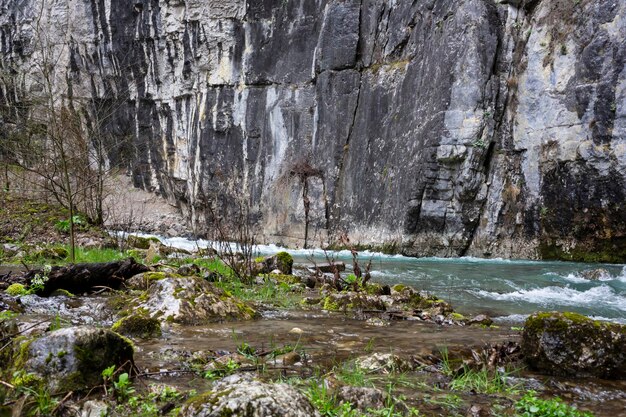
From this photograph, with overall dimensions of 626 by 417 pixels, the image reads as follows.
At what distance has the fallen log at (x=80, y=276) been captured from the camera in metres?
5.45

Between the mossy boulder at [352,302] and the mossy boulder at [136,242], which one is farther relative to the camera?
the mossy boulder at [136,242]

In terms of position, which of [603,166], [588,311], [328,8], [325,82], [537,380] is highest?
[328,8]

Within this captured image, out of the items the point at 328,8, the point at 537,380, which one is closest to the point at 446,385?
the point at 537,380

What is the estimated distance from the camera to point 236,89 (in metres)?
28.9

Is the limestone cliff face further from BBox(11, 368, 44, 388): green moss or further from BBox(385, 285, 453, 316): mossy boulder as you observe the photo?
BBox(11, 368, 44, 388): green moss

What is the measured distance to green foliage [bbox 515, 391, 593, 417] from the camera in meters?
2.54

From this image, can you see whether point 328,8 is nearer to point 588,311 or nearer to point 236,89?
point 236,89

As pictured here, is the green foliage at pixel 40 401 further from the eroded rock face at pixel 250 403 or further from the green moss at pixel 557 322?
the green moss at pixel 557 322

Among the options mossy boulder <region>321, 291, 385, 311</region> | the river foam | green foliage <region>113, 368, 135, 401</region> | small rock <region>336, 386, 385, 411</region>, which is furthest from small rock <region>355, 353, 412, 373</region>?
the river foam

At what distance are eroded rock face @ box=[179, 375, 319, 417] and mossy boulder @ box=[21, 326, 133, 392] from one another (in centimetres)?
68

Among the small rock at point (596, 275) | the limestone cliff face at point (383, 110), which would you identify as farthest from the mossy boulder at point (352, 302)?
the small rock at point (596, 275)

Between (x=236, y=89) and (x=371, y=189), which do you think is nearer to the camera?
(x=371, y=189)

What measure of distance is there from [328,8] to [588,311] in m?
21.0

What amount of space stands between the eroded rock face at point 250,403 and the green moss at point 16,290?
3.92m
